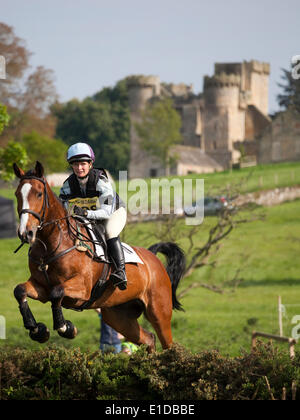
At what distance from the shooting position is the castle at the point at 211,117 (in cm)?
9062

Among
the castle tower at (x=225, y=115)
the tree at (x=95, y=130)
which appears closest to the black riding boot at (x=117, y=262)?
the tree at (x=95, y=130)

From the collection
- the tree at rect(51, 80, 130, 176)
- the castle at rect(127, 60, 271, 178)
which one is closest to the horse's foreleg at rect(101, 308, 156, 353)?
the tree at rect(51, 80, 130, 176)

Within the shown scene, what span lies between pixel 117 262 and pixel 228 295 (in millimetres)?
19260

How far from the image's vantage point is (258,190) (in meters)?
47.4

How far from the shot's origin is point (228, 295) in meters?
26.5

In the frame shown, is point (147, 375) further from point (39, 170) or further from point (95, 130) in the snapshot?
point (95, 130)

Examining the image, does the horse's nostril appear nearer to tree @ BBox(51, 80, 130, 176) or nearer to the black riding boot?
the black riding boot

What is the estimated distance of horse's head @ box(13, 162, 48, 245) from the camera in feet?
21.4

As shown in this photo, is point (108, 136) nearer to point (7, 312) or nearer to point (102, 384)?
point (7, 312)

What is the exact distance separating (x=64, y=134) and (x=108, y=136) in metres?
5.70

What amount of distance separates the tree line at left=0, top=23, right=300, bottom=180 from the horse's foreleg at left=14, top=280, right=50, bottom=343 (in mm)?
7818

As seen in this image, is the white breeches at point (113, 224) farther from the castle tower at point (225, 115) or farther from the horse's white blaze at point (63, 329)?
the castle tower at point (225, 115)

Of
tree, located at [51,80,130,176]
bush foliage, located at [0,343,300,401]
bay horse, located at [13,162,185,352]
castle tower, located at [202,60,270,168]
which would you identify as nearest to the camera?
bush foliage, located at [0,343,300,401]
